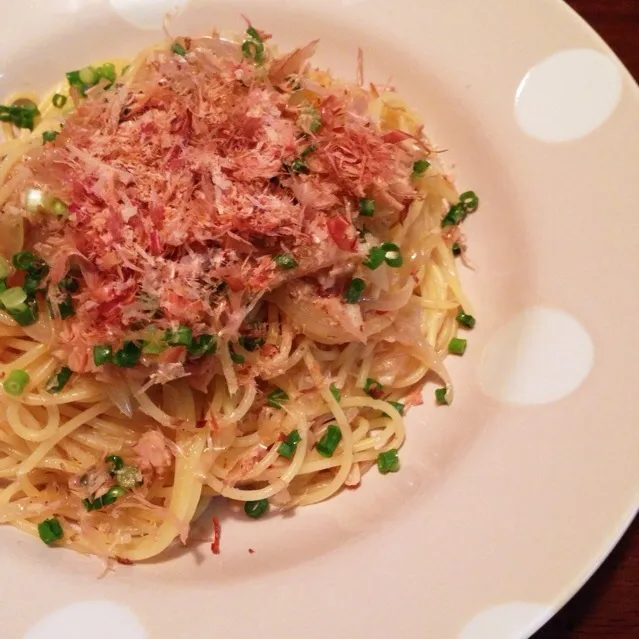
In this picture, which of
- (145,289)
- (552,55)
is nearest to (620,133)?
(552,55)

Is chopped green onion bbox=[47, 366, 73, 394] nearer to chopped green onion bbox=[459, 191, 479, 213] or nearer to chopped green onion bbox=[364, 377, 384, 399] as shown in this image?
chopped green onion bbox=[364, 377, 384, 399]

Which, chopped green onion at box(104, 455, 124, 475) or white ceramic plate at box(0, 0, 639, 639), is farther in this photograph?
chopped green onion at box(104, 455, 124, 475)

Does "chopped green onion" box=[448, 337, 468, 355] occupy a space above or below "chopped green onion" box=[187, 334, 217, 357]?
above

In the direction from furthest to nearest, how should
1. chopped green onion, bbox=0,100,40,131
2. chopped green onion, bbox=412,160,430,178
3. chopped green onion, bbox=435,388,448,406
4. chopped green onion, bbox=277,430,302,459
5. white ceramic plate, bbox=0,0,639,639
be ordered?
chopped green onion, bbox=0,100,40,131
chopped green onion, bbox=412,160,430,178
chopped green onion, bbox=435,388,448,406
chopped green onion, bbox=277,430,302,459
white ceramic plate, bbox=0,0,639,639

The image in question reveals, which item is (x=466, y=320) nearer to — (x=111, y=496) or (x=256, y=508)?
(x=256, y=508)

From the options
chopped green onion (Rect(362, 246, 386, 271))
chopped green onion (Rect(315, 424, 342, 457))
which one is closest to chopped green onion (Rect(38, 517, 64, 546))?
chopped green onion (Rect(315, 424, 342, 457))

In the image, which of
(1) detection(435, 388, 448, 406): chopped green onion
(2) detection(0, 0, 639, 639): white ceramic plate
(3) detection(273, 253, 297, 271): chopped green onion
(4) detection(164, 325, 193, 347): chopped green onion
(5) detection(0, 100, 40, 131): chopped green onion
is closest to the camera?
(2) detection(0, 0, 639, 639): white ceramic plate
